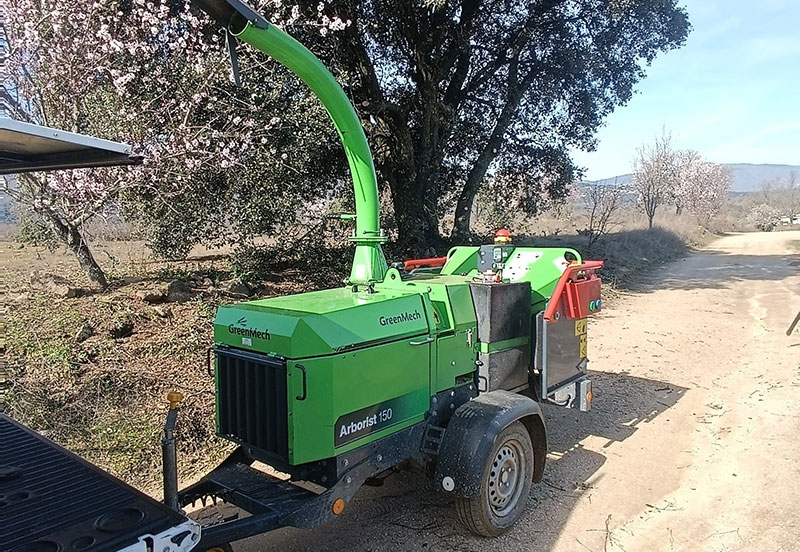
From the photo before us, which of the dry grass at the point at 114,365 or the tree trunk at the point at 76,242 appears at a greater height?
the tree trunk at the point at 76,242

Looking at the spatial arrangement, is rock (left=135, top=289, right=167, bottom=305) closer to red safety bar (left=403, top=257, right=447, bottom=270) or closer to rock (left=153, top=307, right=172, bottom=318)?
rock (left=153, top=307, right=172, bottom=318)

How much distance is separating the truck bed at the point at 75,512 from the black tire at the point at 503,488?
77.1 inches

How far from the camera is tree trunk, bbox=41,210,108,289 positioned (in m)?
8.23

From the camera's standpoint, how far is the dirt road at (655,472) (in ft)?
13.0

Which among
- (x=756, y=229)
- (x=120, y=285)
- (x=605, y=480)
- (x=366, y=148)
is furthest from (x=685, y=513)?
(x=756, y=229)

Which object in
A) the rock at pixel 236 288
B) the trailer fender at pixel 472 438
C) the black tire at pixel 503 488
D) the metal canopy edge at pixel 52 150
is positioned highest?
the metal canopy edge at pixel 52 150

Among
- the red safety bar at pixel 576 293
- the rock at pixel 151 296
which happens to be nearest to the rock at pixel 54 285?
the rock at pixel 151 296

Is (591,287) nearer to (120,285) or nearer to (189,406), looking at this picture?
(189,406)

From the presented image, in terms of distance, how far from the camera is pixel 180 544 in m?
2.32

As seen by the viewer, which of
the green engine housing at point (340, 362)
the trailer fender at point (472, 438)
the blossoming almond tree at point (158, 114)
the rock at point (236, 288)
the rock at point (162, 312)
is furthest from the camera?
the rock at point (236, 288)

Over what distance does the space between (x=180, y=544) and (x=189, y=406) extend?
3.70 meters

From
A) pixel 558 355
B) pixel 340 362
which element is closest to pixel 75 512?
pixel 340 362

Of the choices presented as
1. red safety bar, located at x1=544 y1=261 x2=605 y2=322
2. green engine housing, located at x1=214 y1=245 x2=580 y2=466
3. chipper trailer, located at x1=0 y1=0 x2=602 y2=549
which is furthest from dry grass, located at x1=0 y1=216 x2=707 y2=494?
red safety bar, located at x1=544 y1=261 x2=605 y2=322

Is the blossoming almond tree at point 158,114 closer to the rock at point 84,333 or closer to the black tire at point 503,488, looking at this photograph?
the rock at point 84,333
